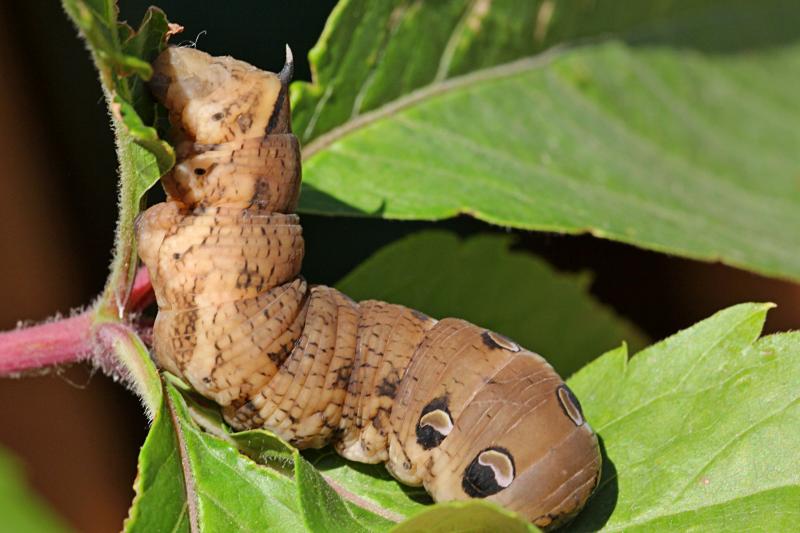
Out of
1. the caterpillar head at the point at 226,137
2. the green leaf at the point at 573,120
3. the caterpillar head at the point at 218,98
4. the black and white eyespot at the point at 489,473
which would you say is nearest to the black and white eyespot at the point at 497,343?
the black and white eyespot at the point at 489,473

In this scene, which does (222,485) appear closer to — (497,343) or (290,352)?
(290,352)

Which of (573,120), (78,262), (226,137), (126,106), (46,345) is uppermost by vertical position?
(126,106)

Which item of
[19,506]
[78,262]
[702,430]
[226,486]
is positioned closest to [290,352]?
[226,486]

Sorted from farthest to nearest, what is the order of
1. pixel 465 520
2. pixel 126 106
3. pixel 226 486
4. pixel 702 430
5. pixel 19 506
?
pixel 19 506
pixel 702 430
pixel 226 486
pixel 126 106
pixel 465 520

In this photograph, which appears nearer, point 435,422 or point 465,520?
point 465,520

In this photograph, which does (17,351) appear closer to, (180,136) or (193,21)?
(180,136)

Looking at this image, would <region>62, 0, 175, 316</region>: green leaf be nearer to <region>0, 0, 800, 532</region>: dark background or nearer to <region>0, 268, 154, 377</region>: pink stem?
<region>0, 268, 154, 377</region>: pink stem

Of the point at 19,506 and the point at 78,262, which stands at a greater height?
the point at 78,262

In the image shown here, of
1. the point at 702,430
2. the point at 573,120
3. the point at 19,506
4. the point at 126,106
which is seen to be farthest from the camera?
the point at 19,506
